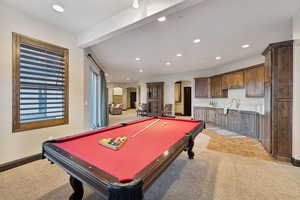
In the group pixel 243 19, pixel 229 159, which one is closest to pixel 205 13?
pixel 243 19

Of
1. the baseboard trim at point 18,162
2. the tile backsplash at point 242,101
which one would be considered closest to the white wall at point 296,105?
the tile backsplash at point 242,101

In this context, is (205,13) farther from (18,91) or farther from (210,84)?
(210,84)

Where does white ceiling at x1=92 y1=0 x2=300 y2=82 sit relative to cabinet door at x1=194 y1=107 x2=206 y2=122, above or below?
above

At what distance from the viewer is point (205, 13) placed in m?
2.20

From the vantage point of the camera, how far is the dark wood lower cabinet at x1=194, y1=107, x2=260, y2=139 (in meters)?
3.85

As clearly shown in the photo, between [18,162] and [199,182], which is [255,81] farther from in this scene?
[18,162]

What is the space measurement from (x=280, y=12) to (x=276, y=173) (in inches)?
108

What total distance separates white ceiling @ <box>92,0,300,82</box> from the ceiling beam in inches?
22.9

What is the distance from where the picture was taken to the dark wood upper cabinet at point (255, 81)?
152 inches

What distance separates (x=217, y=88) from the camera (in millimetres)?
5637

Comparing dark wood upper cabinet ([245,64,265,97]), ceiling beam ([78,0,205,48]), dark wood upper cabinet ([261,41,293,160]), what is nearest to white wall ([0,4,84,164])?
ceiling beam ([78,0,205,48])

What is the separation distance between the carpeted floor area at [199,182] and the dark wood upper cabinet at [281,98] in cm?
37

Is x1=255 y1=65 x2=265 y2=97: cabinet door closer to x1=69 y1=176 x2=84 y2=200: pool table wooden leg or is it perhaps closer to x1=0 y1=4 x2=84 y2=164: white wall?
x1=69 y1=176 x2=84 y2=200: pool table wooden leg

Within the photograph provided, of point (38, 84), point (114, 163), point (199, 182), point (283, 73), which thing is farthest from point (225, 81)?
point (38, 84)
